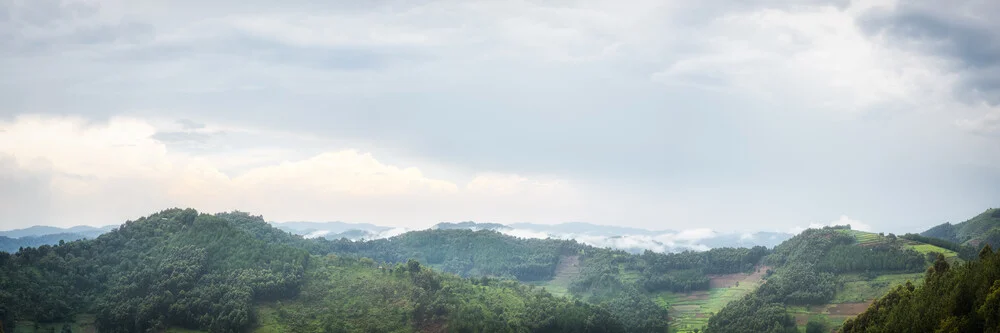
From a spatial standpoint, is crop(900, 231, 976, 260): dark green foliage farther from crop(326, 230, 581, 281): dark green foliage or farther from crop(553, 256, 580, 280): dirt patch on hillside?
crop(326, 230, 581, 281): dark green foliage

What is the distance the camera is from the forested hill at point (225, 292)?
70.1 meters

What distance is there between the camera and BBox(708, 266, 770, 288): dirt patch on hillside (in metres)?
130

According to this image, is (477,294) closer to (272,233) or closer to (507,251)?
(272,233)

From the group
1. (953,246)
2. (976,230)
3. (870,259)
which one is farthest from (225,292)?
(976,230)

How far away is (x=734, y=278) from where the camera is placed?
135875 millimetres

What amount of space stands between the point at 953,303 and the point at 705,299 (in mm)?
85559

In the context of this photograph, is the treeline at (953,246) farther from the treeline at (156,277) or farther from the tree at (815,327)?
the treeline at (156,277)

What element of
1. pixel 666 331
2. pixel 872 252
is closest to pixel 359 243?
pixel 666 331

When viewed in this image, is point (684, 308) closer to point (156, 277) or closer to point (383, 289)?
point (383, 289)

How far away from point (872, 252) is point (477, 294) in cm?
6854

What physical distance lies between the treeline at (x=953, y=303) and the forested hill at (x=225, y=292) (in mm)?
43676

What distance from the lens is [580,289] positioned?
147 metres

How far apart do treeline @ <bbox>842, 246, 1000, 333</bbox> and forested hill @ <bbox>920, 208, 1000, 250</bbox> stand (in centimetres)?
7198

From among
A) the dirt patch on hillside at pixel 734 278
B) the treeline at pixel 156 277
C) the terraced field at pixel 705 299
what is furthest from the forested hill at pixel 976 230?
the treeline at pixel 156 277
